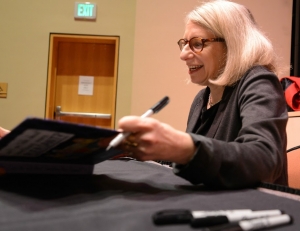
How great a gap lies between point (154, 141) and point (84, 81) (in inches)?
125

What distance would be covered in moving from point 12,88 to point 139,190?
3124 millimetres

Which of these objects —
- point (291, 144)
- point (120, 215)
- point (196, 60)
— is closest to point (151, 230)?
point (120, 215)

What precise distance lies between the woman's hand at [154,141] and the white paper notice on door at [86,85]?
309cm

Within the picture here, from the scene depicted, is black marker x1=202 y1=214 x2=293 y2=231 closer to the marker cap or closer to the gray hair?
the marker cap

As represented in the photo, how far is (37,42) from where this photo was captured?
337 cm

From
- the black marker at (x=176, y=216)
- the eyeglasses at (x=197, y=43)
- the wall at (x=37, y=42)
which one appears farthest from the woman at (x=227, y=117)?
the wall at (x=37, y=42)

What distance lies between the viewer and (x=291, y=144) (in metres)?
1.98

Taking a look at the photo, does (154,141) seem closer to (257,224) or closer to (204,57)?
(257,224)

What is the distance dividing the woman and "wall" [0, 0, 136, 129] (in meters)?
2.25

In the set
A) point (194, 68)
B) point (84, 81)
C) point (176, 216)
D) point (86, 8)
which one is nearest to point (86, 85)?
point (84, 81)

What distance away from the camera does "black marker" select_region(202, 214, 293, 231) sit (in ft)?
1.15

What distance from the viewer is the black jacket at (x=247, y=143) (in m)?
0.58

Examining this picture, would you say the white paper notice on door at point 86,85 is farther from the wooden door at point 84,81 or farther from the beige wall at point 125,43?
the beige wall at point 125,43

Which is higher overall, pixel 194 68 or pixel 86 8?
pixel 86 8
